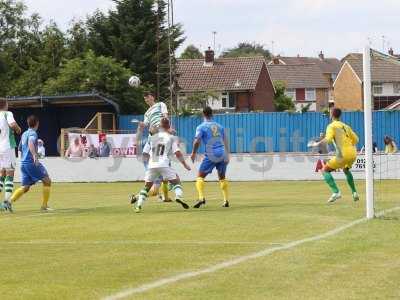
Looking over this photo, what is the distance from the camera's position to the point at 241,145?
45625 mm

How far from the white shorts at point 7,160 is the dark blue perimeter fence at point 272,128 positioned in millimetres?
27462

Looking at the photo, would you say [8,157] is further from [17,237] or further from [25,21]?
[25,21]

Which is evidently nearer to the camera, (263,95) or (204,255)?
(204,255)

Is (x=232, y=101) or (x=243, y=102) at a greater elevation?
(x=232, y=101)

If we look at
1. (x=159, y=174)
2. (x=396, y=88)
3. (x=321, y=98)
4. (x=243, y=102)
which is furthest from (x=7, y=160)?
(x=321, y=98)

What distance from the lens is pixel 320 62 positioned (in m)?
155

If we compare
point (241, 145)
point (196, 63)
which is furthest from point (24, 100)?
point (196, 63)

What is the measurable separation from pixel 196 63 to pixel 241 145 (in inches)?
2225

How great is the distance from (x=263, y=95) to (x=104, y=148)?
61925 mm

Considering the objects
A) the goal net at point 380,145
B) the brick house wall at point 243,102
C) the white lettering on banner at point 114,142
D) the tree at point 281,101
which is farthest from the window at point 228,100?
the white lettering on banner at point 114,142

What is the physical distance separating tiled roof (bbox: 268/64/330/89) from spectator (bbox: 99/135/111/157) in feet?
278

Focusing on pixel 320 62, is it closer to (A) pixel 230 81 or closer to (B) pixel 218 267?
(A) pixel 230 81

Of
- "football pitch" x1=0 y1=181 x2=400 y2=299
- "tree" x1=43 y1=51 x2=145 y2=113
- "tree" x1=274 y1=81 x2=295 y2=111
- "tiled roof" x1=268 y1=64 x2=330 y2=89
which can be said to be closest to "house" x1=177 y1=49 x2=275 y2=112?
"tree" x1=274 y1=81 x2=295 y2=111

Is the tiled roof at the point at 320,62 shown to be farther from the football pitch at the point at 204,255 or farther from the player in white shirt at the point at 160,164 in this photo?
the football pitch at the point at 204,255
